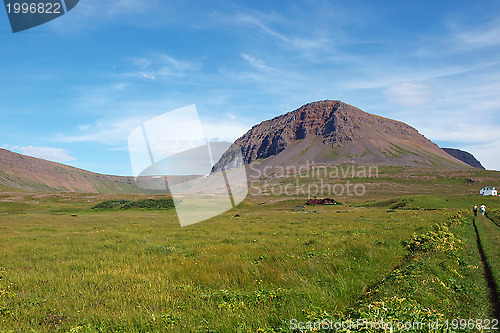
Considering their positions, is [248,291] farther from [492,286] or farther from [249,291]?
[492,286]

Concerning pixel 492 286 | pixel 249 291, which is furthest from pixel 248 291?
pixel 492 286

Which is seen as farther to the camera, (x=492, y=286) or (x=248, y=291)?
(x=248, y=291)

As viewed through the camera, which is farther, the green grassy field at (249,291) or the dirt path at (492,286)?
the dirt path at (492,286)

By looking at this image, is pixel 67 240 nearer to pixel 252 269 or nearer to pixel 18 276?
pixel 18 276

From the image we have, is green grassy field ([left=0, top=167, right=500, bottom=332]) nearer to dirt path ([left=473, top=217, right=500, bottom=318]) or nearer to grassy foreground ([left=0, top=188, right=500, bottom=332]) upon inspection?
grassy foreground ([left=0, top=188, right=500, bottom=332])

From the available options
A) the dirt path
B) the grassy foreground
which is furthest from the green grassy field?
the dirt path

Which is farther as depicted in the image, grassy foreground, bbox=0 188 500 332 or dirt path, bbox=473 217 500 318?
dirt path, bbox=473 217 500 318

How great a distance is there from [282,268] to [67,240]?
1882 cm

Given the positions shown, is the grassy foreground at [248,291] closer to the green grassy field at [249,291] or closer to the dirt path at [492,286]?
the green grassy field at [249,291]

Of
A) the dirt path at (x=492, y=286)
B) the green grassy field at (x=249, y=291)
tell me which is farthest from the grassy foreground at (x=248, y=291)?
the dirt path at (x=492, y=286)

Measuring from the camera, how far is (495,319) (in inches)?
223

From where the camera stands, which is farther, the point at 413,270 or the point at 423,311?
the point at 413,270

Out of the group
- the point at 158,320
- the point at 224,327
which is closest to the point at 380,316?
the point at 224,327

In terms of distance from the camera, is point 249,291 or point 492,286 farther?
point 249,291
